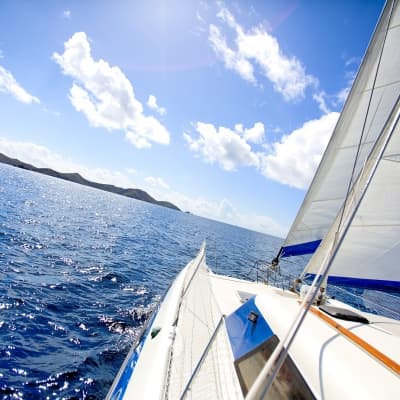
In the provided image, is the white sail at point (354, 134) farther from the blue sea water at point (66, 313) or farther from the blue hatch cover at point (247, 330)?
the blue hatch cover at point (247, 330)

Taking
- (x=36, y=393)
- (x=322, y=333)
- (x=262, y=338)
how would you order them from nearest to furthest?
(x=322, y=333) < (x=262, y=338) < (x=36, y=393)

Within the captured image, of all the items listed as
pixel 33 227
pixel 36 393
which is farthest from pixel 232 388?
pixel 33 227

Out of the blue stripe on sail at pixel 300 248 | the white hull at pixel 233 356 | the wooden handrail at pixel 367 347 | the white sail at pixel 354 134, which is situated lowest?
the white hull at pixel 233 356

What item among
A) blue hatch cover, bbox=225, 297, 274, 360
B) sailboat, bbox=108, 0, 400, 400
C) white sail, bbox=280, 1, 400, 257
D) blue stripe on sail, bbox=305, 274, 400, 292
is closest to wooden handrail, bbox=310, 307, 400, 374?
sailboat, bbox=108, 0, 400, 400

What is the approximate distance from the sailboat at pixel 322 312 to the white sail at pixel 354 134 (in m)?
0.02

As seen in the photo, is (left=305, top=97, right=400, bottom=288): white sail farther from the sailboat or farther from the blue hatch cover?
the blue hatch cover

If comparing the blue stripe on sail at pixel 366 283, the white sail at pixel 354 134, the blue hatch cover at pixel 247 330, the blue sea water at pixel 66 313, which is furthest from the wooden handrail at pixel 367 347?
the blue sea water at pixel 66 313

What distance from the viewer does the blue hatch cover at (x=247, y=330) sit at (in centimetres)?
232

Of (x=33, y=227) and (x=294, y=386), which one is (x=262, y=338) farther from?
(x=33, y=227)

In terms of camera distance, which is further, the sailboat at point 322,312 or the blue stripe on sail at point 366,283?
the blue stripe on sail at point 366,283

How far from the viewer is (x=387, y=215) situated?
3.53 metres

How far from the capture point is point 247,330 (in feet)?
8.30

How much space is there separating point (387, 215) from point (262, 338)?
2.87 meters

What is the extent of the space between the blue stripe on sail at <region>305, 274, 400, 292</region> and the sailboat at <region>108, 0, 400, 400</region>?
1 centimetres
